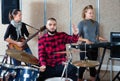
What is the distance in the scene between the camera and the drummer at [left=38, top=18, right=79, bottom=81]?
3008mm

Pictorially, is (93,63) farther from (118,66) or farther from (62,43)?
(118,66)

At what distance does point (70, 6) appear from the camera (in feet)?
13.0

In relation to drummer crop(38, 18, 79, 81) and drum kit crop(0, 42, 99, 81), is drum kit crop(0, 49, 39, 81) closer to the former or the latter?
drum kit crop(0, 42, 99, 81)

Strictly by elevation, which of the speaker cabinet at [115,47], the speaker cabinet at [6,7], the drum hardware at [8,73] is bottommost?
the drum hardware at [8,73]

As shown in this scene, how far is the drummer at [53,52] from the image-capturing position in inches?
118

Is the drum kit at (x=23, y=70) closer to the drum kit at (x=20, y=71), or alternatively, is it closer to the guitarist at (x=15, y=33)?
the drum kit at (x=20, y=71)

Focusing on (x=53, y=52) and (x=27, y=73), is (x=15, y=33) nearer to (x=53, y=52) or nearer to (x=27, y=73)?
(x=53, y=52)

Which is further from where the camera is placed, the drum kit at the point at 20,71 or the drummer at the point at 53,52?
the drummer at the point at 53,52

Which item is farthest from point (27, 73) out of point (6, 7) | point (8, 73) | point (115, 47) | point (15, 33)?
point (6, 7)

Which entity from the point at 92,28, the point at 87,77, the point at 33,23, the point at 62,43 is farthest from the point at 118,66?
the point at 33,23

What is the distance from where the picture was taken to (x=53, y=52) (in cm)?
312

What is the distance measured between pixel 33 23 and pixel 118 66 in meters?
1.46

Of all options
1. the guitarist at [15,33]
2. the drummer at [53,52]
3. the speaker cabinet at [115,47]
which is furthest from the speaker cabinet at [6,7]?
the speaker cabinet at [115,47]

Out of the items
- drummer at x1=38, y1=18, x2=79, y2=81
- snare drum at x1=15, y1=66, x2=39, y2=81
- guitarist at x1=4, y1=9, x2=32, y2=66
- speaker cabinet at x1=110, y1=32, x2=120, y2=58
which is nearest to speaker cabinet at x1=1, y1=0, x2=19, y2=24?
guitarist at x1=4, y1=9, x2=32, y2=66
